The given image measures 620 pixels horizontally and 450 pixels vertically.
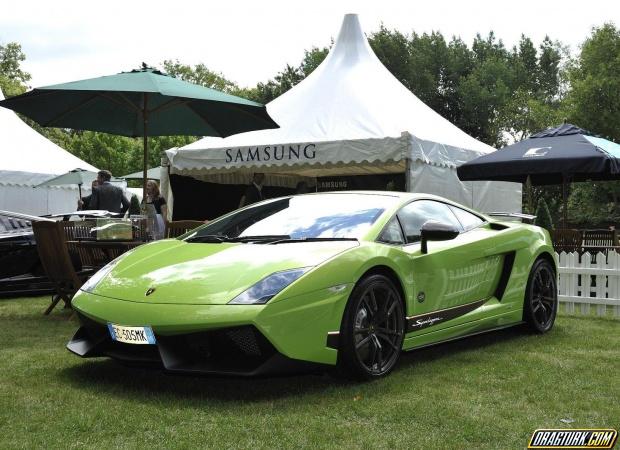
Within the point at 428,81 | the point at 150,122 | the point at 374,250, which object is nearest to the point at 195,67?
the point at 428,81

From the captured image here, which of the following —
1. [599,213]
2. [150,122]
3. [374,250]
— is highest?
[150,122]

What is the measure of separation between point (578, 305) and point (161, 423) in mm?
5985

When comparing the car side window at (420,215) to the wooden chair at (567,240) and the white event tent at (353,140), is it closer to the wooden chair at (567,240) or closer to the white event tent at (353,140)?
the wooden chair at (567,240)

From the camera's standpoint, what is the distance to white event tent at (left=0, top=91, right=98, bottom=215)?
1744 cm

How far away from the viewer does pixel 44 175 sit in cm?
1791

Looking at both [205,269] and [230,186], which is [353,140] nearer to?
[230,186]

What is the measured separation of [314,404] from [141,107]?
6.48m

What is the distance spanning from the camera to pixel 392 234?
4.97 meters

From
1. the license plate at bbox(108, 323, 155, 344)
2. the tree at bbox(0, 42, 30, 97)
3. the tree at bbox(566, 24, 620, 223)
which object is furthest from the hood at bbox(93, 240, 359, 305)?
the tree at bbox(0, 42, 30, 97)

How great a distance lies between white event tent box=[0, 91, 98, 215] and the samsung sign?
659 cm

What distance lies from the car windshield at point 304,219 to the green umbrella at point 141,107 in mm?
2460

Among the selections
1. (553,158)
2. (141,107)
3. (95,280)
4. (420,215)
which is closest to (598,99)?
(553,158)

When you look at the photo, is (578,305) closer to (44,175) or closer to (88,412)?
(88,412)

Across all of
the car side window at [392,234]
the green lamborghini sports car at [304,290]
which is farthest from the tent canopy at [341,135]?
the car side window at [392,234]
